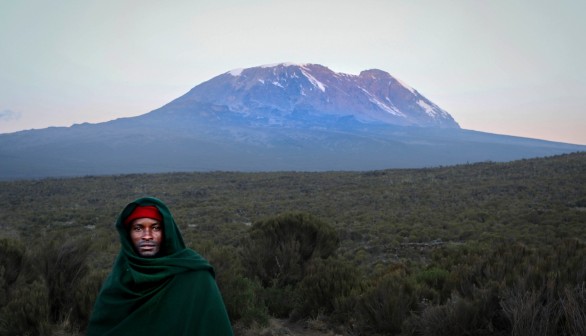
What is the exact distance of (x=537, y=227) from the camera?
45.0 feet

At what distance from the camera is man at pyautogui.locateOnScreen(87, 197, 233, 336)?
2.57 metres

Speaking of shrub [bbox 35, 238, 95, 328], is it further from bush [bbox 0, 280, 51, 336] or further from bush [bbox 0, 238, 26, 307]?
bush [bbox 0, 238, 26, 307]

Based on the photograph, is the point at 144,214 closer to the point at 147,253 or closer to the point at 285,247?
the point at 147,253

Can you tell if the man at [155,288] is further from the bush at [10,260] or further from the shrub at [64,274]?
the bush at [10,260]

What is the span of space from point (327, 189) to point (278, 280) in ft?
Result: 73.3

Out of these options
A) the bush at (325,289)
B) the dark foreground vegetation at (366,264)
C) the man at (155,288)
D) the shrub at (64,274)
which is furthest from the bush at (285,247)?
the man at (155,288)

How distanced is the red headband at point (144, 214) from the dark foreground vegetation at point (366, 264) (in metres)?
2.58

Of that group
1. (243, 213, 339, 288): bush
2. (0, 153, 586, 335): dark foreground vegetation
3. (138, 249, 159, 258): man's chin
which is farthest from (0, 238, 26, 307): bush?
(138, 249, 159, 258): man's chin

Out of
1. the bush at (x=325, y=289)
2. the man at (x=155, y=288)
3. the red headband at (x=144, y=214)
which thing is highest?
the red headband at (x=144, y=214)

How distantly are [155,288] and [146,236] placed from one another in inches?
13.8

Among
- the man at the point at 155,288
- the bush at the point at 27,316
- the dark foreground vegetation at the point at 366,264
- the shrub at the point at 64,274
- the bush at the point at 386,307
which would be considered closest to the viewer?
the man at the point at 155,288

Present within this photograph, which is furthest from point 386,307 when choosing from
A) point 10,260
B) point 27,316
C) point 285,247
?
point 10,260

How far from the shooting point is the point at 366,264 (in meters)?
10.7

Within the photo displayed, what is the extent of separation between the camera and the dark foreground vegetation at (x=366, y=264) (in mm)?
4137
